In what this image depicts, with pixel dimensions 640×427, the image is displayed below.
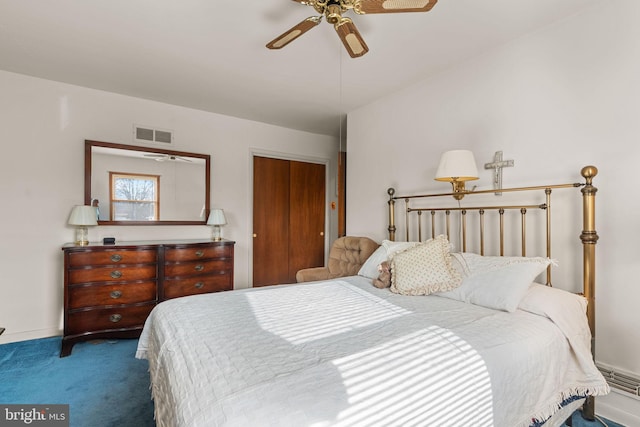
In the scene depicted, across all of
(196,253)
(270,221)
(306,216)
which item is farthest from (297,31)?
(306,216)

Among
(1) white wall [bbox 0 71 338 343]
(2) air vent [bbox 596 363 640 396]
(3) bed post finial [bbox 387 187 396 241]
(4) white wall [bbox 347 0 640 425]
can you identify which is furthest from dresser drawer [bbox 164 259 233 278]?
(2) air vent [bbox 596 363 640 396]

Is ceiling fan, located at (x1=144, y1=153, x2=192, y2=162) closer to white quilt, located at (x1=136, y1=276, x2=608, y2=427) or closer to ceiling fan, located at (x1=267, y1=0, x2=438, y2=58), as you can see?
white quilt, located at (x1=136, y1=276, x2=608, y2=427)

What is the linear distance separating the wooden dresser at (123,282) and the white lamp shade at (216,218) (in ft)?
1.37

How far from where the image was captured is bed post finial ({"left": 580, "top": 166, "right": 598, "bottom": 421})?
5.73ft

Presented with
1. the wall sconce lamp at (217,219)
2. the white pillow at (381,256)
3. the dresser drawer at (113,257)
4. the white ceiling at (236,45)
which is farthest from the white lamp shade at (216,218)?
the white pillow at (381,256)

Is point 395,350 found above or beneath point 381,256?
beneath

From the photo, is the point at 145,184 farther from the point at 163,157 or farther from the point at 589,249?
the point at 589,249

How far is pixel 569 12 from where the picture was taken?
197cm

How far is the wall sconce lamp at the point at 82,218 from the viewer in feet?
9.46

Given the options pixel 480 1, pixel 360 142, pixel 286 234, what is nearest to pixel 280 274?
pixel 286 234

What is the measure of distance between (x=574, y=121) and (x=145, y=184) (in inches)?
153

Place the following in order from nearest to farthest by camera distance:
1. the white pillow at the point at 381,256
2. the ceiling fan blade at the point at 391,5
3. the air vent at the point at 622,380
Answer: the ceiling fan blade at the point at 391,5
the air vent at the point at 622,380
the white pillow at the point at 381,256

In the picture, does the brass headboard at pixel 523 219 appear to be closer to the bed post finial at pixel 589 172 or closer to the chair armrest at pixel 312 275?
the bed post finial at pixel 589 172

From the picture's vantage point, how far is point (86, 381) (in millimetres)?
2178
